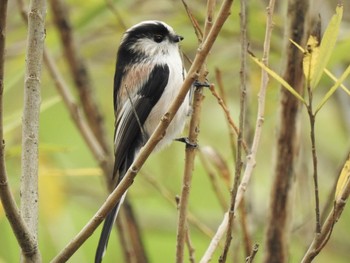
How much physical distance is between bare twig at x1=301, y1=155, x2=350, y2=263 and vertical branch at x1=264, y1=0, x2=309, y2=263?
0.54 meters

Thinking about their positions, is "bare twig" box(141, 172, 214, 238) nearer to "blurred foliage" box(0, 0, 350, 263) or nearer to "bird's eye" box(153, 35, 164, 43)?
"blurred foliage" box(0, 0, 350, 263)

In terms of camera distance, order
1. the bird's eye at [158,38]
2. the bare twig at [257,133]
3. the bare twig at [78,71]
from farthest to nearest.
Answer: the bare twig at [78,71]
the bird's eye at [158,38]
the bare twig at [257,133]

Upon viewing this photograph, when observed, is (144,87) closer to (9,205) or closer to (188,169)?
(188,169)

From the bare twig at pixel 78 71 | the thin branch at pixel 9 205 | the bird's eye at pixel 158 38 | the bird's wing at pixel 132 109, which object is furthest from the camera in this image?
the bare twig at pixel 78 71

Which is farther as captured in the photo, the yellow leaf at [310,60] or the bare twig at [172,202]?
the bare twig at [172,202]

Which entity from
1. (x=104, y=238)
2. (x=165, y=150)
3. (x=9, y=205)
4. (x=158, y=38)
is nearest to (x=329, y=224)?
(x=9, y=205)

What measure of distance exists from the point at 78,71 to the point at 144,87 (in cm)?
44

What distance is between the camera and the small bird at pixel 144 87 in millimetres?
2486

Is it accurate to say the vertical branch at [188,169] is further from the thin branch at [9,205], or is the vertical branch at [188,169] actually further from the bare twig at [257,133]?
the thin branch at [9,205]

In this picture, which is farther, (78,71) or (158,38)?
(78,71)

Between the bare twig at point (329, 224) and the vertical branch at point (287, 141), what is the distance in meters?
0.54

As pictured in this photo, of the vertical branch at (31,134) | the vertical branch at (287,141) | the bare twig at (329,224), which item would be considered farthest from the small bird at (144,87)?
the bare twig at (329,224)

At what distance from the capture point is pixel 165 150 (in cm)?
363

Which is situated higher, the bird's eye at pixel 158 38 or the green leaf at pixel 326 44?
the green leaf at pixel 326 44
